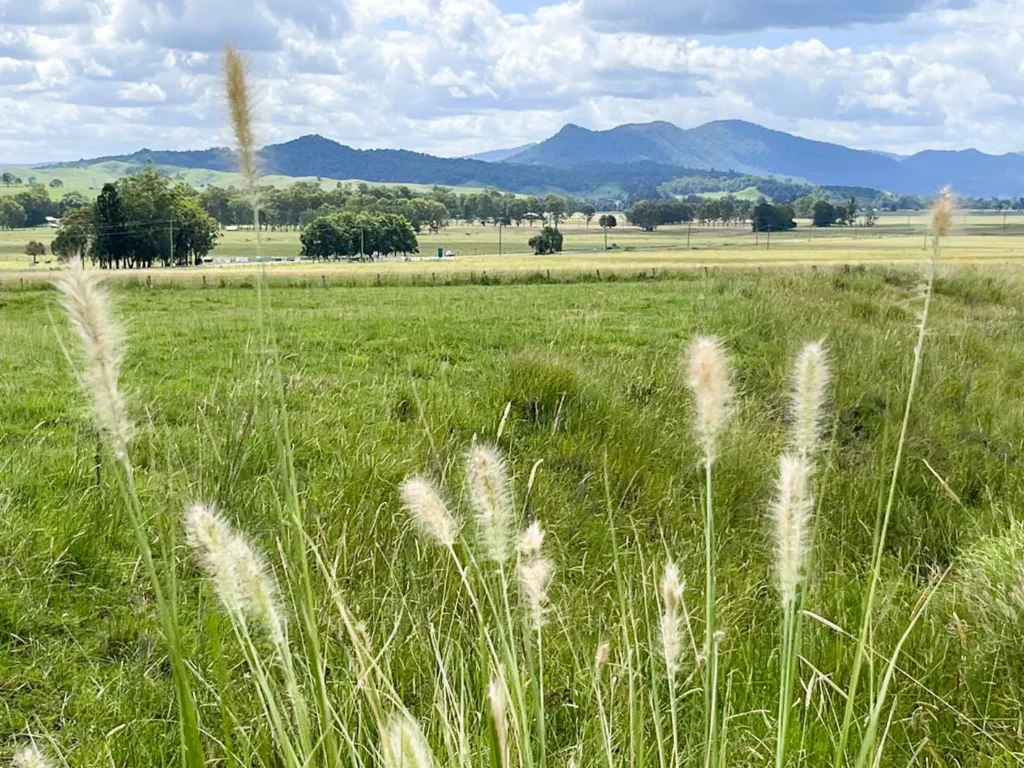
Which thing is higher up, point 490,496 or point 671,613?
point 490,496

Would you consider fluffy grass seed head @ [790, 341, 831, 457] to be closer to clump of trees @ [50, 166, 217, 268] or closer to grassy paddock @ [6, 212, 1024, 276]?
clump of trees @ [50, 166, 217, 268]

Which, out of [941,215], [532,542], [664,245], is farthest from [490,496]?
[664,245]

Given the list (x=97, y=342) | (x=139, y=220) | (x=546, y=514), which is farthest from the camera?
(x=139, y=220)

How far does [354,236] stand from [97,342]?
109 m

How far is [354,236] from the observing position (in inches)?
4213

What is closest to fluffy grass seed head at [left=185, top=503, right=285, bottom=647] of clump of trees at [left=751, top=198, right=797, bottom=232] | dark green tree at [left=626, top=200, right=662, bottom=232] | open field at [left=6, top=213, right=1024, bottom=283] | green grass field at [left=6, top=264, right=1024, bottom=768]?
green grass field at [left=6, top=264, right=1024, bottom=768]

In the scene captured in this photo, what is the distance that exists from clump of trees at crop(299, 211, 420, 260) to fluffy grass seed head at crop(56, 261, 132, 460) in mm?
102523

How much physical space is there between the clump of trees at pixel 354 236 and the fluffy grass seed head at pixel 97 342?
336ft

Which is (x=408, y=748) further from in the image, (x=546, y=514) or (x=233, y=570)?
(x=546, y=514)

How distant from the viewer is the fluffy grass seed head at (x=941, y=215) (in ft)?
6.17

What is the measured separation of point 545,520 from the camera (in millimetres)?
5277

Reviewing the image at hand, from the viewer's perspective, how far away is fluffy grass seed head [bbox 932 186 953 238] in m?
1.88

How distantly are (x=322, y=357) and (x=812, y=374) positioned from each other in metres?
10.4

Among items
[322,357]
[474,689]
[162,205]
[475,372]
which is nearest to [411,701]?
[474,689]
